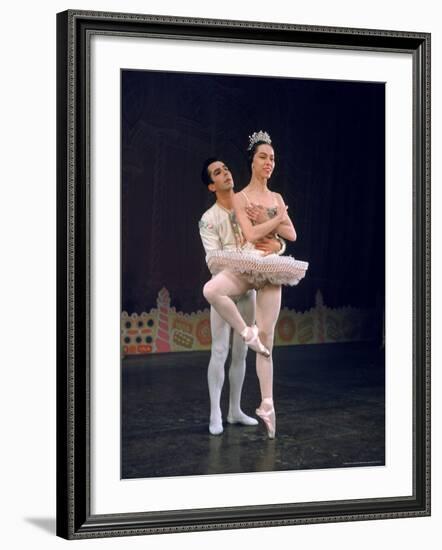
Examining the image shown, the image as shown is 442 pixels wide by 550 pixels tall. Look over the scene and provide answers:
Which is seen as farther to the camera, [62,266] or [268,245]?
[268,245]

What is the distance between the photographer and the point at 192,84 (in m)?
6.13

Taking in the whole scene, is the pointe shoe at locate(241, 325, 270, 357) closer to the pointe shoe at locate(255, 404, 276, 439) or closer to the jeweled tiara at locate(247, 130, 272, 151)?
the pointe shoe at locate(255, 404, 276, 439)

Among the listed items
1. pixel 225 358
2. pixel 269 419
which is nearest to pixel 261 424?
pixel 269 419

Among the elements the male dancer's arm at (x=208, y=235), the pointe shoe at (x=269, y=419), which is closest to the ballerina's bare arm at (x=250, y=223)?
the male dancer's arm at (x=208, y=235)

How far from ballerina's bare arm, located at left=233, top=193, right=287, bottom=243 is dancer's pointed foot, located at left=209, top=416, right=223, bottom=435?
86 centimetres

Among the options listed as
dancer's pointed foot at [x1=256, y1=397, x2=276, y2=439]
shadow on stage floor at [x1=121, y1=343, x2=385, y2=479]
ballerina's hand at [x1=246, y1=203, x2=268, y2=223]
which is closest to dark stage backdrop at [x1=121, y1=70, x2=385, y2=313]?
ballerina's hand at [x1=246, y1=203, x2=268, y2=223]

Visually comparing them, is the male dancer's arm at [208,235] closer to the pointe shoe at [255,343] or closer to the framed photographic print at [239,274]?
the framed photographic print at [239,274]

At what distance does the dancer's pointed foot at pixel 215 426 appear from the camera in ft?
20.4

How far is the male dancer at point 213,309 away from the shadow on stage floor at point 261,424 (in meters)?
0.04

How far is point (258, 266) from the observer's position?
6281 millimetres

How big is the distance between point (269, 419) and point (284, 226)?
0.91 metres

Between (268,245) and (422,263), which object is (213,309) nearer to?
(268,245)

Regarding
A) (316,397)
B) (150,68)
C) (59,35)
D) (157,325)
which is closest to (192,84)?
(150,68)

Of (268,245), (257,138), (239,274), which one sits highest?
(257,138)
